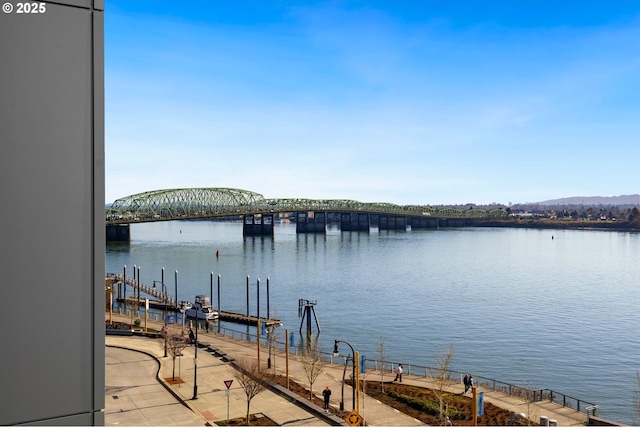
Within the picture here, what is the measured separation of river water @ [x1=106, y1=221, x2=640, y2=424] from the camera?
40.2 metres

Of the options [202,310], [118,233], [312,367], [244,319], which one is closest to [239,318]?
[244,319]

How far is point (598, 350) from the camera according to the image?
44.1 meters

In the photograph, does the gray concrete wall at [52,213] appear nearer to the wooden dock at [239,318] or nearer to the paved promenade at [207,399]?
the paved promenade at [207,399]

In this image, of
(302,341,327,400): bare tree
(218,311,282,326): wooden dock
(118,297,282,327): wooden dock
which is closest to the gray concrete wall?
(302,341,327,400): bare tree

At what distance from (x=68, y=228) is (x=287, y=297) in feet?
227

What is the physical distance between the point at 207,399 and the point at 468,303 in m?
45.3

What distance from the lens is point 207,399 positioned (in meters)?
26.0

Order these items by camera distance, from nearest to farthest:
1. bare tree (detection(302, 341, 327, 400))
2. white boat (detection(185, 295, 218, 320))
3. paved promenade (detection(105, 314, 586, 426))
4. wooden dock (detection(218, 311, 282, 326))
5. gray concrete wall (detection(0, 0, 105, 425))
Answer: gray concrete wall (detection(0, 0, 105, 425)) → paved promenade (detection(105, 314, 586, 426)) → bare tree (detection(302, 341, 327, 400)) → wooden dock (detection(218, 311, 282, 326)) → white boat (detection(185, 295, 218, 320))

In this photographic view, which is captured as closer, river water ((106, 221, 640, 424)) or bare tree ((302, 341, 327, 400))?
bare tree ((302, 341, 327, 400))

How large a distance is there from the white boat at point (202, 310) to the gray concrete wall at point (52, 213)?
55.0 m

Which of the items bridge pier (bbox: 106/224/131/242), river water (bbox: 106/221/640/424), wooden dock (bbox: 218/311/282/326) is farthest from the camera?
bridge pier (bbox: 106/224/131/242)

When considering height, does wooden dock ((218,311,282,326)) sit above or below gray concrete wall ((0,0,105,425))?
below

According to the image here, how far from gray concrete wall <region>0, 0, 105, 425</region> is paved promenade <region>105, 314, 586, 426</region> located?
67.5ft

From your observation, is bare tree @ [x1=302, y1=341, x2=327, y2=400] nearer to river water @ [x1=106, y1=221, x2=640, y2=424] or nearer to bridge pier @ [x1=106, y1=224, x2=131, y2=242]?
river water @ [x1=106, y1=221, x2=640, y2=424]
